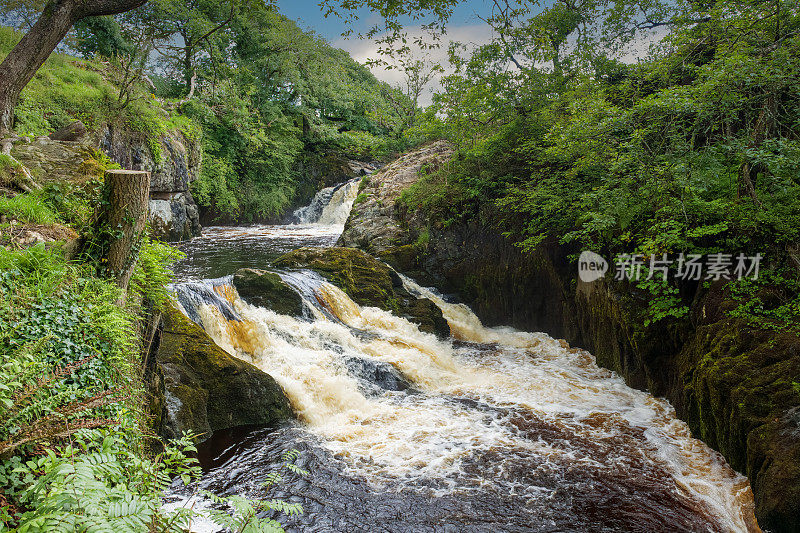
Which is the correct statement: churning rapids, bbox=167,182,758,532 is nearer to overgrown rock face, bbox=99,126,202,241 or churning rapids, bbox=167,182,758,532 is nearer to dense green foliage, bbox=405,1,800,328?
dense green foliage, bbox=405,1,800,328

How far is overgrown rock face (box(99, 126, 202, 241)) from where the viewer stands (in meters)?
11.9

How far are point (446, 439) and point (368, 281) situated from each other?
5.73m

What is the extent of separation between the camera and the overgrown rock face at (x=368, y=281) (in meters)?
10.3

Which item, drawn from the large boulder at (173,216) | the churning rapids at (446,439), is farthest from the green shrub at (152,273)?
the large boulder at (173,216)

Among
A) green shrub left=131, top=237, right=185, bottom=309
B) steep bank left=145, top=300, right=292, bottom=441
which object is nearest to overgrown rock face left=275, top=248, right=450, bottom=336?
steep bank left=145, top=300, right=292, bottom=441

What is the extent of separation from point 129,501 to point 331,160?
22635mm

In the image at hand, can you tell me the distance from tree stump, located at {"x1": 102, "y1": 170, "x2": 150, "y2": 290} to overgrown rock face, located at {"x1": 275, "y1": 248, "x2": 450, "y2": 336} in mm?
6317

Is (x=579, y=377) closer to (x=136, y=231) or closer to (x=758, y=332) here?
(x=758, y=332)

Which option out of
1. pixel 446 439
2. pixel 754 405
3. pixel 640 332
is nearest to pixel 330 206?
pixel 640 332

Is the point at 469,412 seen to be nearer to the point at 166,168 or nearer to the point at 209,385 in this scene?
the point at 209,385

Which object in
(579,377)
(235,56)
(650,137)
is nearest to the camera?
(650,137)

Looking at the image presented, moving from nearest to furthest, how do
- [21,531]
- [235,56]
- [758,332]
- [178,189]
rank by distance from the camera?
[21,531]
[758,332]
[178,189]
[235,56]

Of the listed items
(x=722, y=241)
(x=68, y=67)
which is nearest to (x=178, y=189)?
(x=68, y=67)

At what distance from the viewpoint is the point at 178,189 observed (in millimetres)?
14117
